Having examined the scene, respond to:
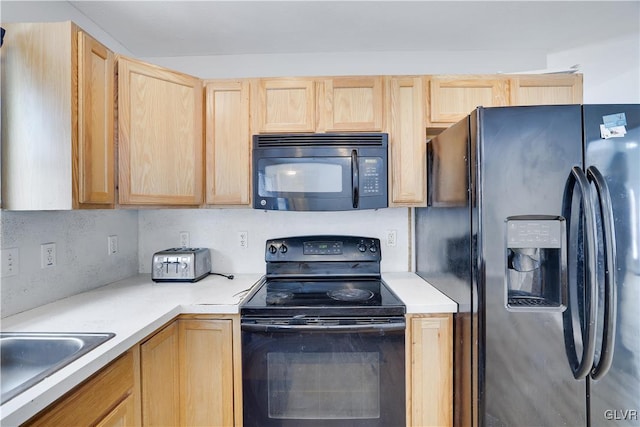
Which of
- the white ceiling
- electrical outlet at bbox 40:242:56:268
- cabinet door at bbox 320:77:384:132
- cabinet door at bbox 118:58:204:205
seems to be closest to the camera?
electrical outlet at bbox 40:242:56:268

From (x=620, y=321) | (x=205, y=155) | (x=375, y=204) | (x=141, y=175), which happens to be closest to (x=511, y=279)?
(x=620, y=321)

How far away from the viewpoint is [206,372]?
139 centimetres

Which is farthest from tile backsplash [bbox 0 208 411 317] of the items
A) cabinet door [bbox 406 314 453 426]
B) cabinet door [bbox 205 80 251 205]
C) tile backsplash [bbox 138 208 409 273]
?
cabinet door [bbox 406 314 453 426]

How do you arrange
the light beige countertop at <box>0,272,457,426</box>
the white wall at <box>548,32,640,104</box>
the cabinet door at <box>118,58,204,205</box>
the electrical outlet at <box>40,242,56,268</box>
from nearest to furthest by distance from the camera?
the light beige countertop at <box>0,272,457,426</box>, the electrical outlet at <box>40,242,56,268</box>, the cabinet door at <box>118,58,204,205</box>, the white wall at <box>548,32,640,104</box>

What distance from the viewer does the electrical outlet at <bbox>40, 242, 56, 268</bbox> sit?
1.35 meters

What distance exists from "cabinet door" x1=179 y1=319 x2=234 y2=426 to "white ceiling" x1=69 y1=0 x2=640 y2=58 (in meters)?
1.69

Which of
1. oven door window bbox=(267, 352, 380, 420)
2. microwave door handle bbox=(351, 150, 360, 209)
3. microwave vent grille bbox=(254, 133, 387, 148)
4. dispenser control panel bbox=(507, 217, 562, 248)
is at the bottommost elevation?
oven door window bbox=(267, 352, 380, 420)

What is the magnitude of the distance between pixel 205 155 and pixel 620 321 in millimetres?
2092

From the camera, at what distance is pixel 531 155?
1142 mm

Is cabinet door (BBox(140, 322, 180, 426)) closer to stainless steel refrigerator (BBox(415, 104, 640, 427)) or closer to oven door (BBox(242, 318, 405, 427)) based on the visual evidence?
oven door (BBox(242, 318, 405, 427))

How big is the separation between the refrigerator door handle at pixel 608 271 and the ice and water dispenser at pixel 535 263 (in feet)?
0.41

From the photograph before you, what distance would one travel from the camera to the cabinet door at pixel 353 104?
1.72 meters

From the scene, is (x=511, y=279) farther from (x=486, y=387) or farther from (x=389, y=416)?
(x=389, y=416)

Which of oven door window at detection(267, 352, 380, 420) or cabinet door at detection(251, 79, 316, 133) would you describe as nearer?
oven door window at detection(267, 352, 380, 420)
